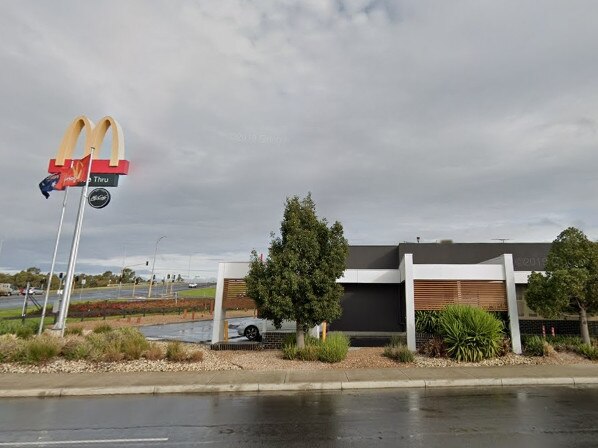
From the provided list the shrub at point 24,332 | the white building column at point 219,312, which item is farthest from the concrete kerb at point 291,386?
the shrub at point 24,332

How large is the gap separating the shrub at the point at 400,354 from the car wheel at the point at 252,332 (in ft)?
27.1

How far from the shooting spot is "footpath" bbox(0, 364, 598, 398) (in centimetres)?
985

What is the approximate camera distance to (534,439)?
605 centimetres

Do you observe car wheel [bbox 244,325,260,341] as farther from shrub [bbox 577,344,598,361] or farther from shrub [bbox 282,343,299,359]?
shrub [bbox 577,344,598,361]

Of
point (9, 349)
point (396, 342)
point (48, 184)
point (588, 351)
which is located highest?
point (48, 184)

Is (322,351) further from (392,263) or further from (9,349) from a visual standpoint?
(392,263)

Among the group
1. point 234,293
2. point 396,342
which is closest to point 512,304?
point 396,342

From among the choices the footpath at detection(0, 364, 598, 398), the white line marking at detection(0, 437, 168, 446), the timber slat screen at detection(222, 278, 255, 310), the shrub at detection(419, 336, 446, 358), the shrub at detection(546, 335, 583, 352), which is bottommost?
the white line marking at detection(0, 437, 168, 446)

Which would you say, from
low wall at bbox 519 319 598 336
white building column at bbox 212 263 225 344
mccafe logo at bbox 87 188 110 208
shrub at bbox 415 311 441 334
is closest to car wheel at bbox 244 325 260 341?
white building column at bbox 212 263 225 344

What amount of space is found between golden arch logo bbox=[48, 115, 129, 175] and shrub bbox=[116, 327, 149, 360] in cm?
862

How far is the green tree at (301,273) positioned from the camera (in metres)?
13.4

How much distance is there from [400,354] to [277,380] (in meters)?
4.76

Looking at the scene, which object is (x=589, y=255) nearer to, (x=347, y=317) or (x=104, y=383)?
(x=347, y=317)

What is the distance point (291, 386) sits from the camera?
10000 mm
